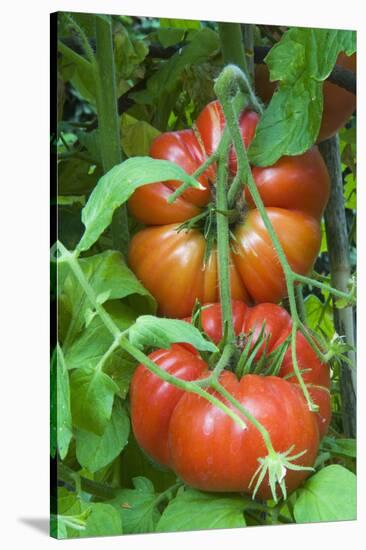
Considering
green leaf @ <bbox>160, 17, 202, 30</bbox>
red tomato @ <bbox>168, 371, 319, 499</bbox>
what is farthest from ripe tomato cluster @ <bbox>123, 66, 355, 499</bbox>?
green leaf @ <bbox>160, 17, 202, 30</bbox>

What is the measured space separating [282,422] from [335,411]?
0.65 feet

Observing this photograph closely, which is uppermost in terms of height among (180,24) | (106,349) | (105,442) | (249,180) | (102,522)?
(180,24)

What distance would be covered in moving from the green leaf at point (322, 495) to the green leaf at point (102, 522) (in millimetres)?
241

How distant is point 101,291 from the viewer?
5.33 ft

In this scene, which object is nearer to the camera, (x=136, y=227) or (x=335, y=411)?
(x=136, y=227)

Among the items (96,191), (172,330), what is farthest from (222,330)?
(96,191)

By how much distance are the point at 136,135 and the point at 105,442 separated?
417 mm

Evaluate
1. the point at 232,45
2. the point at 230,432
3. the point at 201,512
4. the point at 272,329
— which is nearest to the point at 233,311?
the point at 272,329

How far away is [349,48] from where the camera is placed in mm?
1783

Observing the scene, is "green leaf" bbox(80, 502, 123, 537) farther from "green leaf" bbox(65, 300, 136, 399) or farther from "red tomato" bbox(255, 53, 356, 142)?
"red tomato" bbox(255, 53, 356, 142)

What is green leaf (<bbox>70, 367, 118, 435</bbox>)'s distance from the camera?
160 centimetres

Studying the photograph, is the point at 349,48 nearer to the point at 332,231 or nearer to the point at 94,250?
the point at 332,231

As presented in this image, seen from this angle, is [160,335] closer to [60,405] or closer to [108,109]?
[60,405]

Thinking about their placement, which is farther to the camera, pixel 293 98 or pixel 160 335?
pixel 293 98
